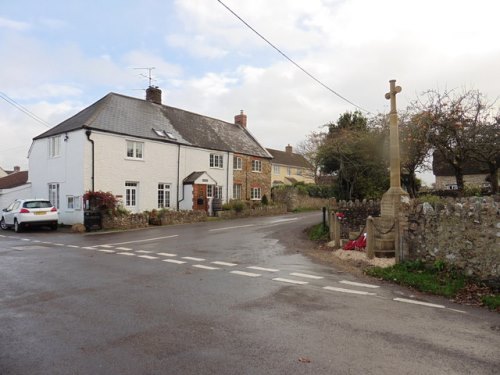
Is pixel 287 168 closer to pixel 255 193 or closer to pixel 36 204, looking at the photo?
pixel 255 193

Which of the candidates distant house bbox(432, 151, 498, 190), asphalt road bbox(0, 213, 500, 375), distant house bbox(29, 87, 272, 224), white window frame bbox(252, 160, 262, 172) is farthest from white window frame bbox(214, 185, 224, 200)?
asphalt road bbox(0, 213, 500, 375)

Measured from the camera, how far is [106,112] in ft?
87.0

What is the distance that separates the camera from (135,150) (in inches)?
1053

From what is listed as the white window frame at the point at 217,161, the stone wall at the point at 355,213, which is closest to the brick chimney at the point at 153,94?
the white window frame at the point at 217,161

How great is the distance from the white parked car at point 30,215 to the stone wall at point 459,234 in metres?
19.1

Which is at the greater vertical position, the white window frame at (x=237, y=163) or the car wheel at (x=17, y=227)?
the white window frame at (x=237, y=163)

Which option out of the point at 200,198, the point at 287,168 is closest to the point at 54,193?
the point at 200,198

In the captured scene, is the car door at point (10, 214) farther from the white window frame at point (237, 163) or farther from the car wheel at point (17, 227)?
the white window frame at point (237, 163)

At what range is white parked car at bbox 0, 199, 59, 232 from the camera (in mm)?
20719

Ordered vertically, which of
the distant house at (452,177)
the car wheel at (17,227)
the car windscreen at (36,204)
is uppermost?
the distant house at (452,177)

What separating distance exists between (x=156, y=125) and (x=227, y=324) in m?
26.3

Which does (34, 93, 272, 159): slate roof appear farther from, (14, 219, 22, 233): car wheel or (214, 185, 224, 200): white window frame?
(14, 219, 22, 233): car wheel

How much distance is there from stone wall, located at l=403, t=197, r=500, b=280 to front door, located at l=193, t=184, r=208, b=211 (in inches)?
844

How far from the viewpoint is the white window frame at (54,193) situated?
25794 mm
